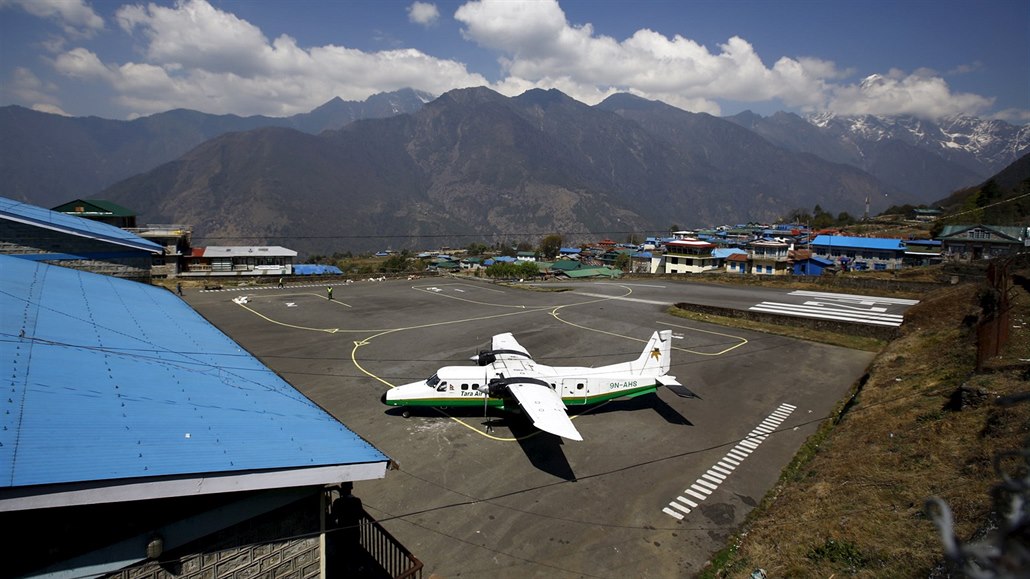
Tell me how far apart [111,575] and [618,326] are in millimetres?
37315

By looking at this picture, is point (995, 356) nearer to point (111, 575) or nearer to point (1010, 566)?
point (1010, 566)

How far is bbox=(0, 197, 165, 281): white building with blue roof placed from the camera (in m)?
24.7

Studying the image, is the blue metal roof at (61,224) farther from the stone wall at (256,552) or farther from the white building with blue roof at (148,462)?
the stone wall at (256,552)

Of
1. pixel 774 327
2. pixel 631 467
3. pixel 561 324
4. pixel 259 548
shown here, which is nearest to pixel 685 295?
pixel 774 327

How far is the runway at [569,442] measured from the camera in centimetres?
1432

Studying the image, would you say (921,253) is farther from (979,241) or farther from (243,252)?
(243,252)

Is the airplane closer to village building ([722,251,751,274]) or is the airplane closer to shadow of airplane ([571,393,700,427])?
shadow of airplane ([571,393,700,427])

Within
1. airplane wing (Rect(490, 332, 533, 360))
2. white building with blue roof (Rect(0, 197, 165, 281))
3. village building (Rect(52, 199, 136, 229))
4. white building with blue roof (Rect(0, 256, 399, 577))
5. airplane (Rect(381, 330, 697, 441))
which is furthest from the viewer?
village building (Rect(52, 199, 136, 229))

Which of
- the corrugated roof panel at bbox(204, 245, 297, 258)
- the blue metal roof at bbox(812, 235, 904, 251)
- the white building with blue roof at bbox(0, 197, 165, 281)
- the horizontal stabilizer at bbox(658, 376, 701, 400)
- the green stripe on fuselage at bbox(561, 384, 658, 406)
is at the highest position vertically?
the blue metal roof at bbox(812, 235, 904, 251)

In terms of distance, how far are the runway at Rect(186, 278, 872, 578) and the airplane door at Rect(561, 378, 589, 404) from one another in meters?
1.11

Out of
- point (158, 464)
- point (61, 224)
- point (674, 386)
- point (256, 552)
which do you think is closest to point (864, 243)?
point (674, 386)

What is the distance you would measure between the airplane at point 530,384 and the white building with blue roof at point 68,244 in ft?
70.6

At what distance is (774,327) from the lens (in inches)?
1603

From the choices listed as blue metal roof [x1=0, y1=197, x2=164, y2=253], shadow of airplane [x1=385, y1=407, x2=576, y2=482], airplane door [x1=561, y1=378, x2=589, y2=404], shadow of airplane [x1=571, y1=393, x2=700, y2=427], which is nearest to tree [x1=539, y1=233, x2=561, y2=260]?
blue metal roof [x1=0, y1=197, x2=164, y2=253]
